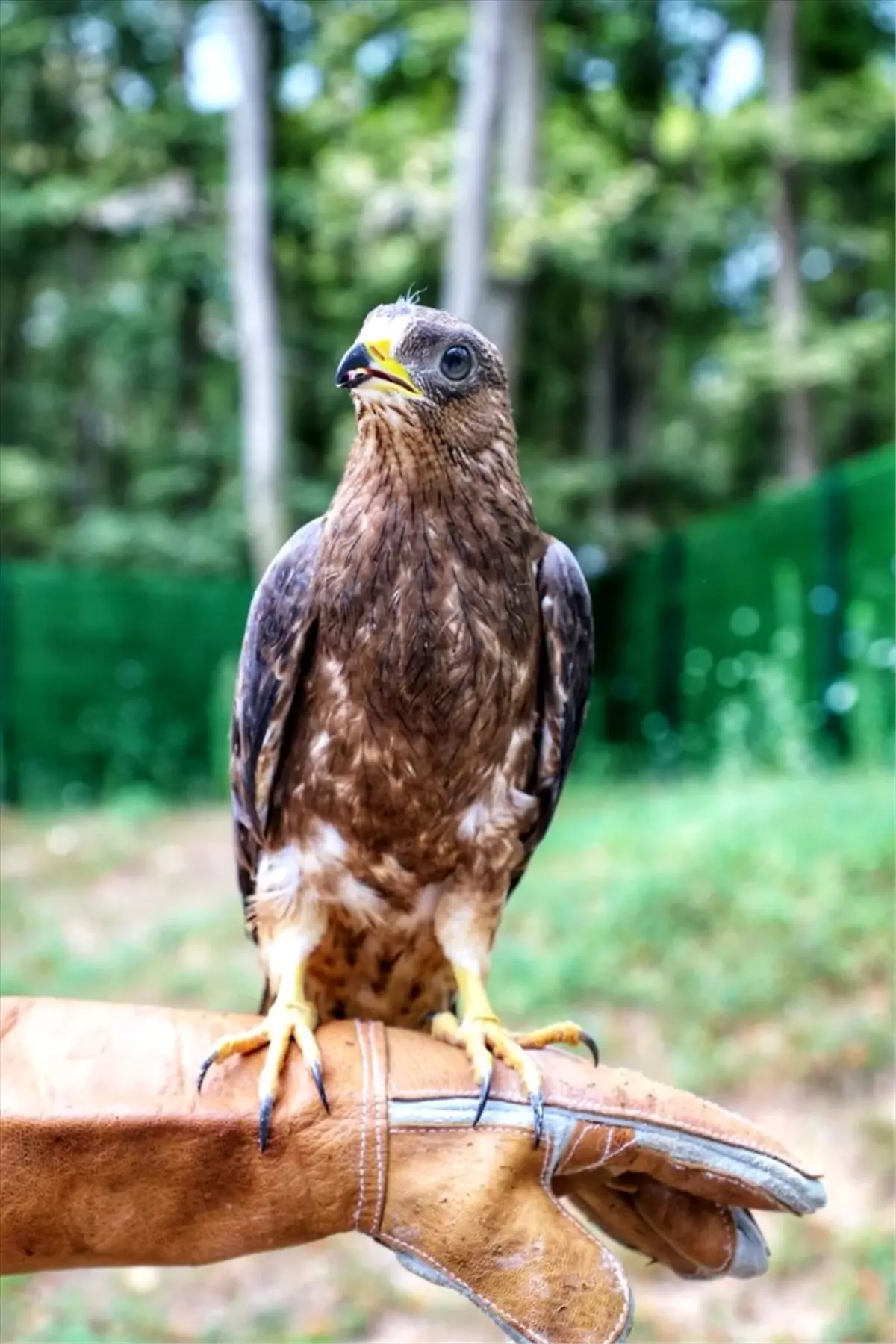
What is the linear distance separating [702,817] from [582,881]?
819 millimetres

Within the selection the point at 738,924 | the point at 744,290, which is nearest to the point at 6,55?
the point at 744,290

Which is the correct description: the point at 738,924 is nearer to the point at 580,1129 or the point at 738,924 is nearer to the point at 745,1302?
the point at 745,1302

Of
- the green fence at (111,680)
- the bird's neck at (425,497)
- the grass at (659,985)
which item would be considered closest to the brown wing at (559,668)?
the bird's neck at (425,497)

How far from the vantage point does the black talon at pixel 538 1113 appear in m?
1.99

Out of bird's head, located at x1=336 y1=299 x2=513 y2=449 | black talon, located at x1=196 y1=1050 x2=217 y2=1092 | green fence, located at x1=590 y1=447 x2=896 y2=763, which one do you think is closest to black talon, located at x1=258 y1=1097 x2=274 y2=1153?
black talon, located at x1=196 y1=1050 x2=217 y2=1092

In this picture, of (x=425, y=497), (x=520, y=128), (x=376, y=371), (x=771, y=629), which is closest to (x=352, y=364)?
(x=376, y=371)

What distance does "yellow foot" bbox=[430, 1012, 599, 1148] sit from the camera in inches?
79.4

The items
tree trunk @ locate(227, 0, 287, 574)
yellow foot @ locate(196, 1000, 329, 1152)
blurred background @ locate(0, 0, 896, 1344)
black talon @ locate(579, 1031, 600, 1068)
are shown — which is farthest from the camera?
tree trunk @ locate(227, 0, 287, 574)

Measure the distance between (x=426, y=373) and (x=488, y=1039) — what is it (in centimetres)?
126

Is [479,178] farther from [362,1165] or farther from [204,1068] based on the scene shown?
[362,1165]

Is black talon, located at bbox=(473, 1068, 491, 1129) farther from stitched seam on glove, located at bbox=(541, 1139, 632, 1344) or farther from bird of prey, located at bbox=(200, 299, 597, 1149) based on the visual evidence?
stitched seam on glove, located at bbox=(541, 1139, 632, 1344)

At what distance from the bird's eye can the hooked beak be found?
0.09 metres

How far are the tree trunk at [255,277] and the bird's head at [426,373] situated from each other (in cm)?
779

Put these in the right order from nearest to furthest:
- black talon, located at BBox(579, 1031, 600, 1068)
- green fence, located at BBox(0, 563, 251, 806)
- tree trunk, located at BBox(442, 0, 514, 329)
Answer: black talon, located at BBox(579, 1031, 600, 1068), tree trunk, located at BBox(442, 0, 514, 329), green fence, located at BBox(0, 563, 251, 806)
